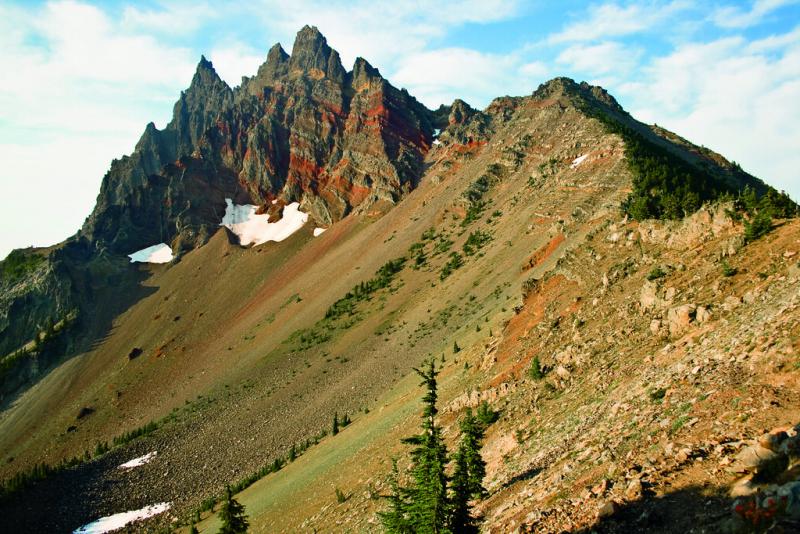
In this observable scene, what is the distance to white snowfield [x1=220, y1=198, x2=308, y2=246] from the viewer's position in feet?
424

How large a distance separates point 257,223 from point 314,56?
72.0 m

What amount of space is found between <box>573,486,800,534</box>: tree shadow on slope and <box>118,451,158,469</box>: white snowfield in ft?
177

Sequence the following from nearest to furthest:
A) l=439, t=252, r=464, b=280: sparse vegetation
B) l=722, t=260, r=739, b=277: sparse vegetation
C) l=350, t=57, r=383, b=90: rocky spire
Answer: l=722, t=260, r=739, b=277: sparse vegetation, l=439, t=252, r=464, b=280: sparse vegetation, l=350, t=57, r=383, b=90: rocky spire

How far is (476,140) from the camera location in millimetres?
126688

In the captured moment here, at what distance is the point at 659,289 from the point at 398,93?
150 meters

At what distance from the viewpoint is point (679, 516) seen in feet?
38.7

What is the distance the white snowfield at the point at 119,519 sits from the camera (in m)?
45.0

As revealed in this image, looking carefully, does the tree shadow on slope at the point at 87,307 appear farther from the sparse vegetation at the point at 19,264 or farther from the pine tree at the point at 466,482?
the pine tree at the point at 466,482

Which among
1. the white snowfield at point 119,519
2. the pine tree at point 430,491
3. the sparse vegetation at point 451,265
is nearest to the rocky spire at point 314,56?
the sparse vegetation at point 451,265

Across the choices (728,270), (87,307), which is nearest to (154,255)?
(87,307)

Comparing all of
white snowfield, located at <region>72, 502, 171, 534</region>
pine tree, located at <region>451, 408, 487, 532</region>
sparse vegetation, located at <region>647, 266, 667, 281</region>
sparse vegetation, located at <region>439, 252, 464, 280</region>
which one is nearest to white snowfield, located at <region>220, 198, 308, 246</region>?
sparse vegetation, located at <region>439, 252, 464, 280</region>

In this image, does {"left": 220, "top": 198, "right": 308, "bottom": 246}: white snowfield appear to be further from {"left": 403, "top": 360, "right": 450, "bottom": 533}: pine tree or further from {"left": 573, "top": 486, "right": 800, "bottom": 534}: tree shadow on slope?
{"left": 573, "top": 486, "right": 800, "bottom": 534}: tree shadow on slope

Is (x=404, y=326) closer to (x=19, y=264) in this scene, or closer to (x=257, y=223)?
(x=257, y=223)

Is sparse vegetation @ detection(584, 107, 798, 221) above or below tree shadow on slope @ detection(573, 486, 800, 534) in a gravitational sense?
above
